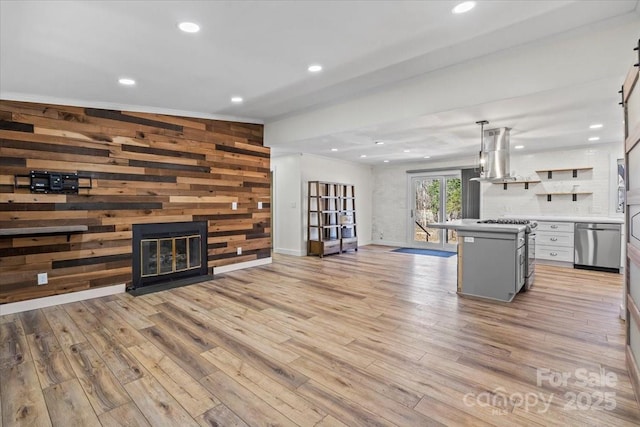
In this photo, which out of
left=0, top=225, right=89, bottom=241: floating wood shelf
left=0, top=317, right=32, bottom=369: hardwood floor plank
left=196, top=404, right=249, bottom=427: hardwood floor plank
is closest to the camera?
left=196, top=404, right=249, bottom=427: hardwood floor plank

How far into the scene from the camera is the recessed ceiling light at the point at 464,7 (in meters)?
2.23

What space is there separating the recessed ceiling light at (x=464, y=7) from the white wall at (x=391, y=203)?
5.96 metres

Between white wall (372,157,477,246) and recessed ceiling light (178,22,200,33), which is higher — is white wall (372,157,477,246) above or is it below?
below

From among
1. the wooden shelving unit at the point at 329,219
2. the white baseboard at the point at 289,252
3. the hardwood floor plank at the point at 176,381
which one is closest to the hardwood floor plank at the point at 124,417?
the hardwood floor plank at the point at 176,381

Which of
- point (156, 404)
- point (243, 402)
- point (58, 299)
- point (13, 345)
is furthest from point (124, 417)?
point (58, 299)

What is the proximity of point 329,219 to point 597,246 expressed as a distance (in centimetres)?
490

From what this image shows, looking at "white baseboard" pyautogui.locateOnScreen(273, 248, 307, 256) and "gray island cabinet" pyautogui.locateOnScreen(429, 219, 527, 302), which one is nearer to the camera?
"gray island cabinet" pyautogui.locateOnScreen(429, 219, 527, 302)

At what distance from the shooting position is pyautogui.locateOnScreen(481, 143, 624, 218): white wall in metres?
5.77

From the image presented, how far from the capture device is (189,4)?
2188 mm

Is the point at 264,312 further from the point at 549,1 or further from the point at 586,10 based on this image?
the point at 586,10

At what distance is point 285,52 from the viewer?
2.93 m

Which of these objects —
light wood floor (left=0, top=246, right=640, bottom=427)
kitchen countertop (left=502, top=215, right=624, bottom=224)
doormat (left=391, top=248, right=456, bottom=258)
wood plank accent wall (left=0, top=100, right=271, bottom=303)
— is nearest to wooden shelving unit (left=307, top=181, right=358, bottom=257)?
doormat (left=391, top=248, right=456, bottom=258)

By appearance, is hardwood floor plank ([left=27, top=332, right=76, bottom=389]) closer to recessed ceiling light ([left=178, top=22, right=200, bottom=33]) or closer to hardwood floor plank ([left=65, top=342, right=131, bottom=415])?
hardwood floor plank ([left=65, top=342, right=131, bottom=415])

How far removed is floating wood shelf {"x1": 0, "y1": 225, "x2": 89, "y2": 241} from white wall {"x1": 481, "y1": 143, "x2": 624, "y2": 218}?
738cm
